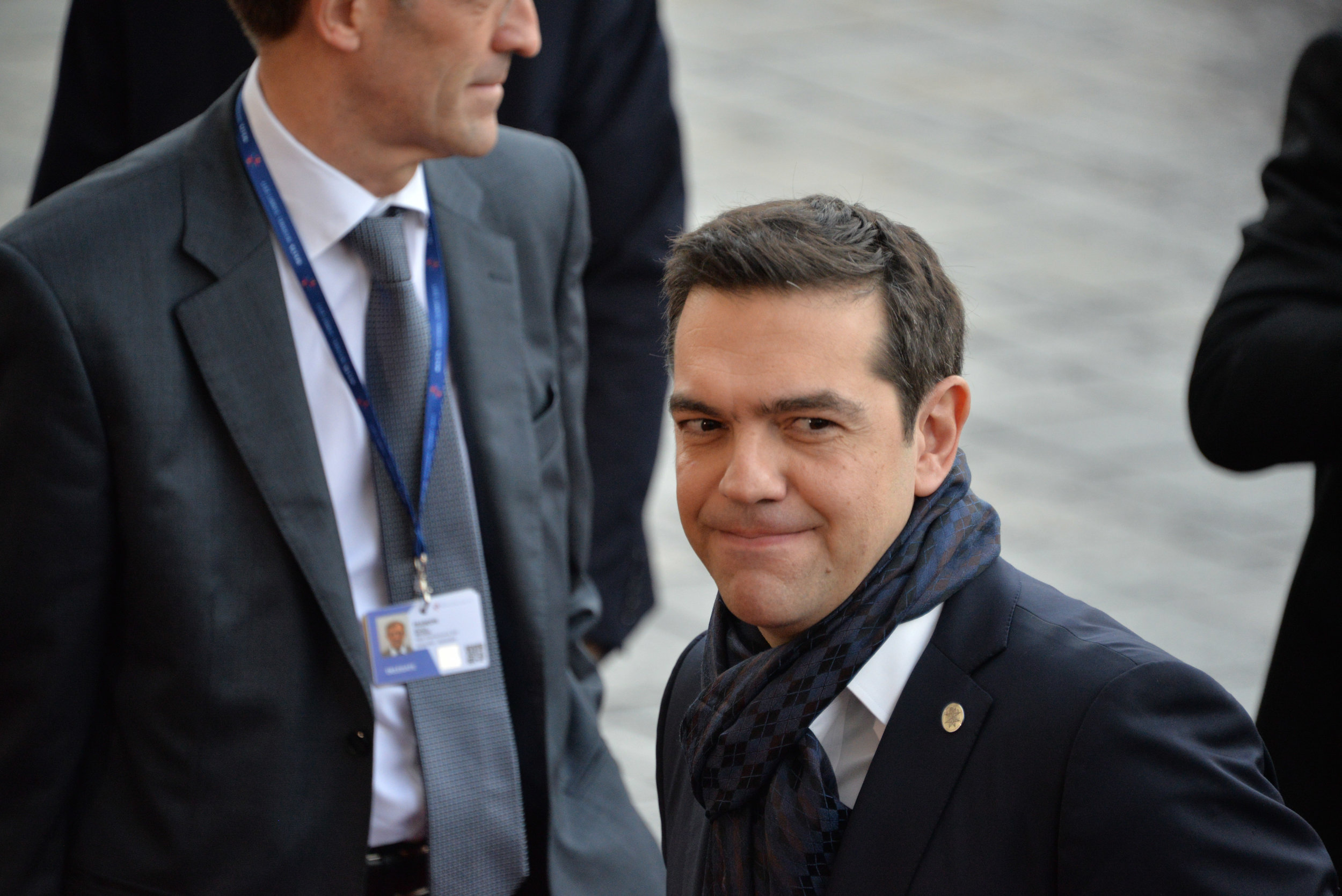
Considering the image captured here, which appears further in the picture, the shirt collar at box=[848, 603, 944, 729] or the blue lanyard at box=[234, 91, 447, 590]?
the blue lanyard at box=[234, 91, 447, 590]

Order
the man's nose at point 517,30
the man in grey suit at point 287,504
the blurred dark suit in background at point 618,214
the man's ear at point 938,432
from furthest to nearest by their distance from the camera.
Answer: the blurred dark suit in background at point 618,214
the man's nose at point 517,30
the man in grey suit at point 287,504
the man's ear at point 938,432

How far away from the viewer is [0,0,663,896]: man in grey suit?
2055mm

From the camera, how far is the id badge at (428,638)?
223cm

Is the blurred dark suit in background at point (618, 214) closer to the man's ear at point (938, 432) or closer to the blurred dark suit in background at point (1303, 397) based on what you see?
the blurred dark suit in background at point (1303, 397)

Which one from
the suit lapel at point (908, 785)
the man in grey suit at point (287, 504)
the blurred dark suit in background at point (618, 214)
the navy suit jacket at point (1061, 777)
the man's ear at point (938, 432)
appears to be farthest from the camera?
the blurred dark suit in background at point (618, 214)

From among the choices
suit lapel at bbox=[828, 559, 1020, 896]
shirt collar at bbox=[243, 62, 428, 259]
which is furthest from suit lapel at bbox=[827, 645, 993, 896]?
shirt collar at bbox=[243, 62, 428, 259]

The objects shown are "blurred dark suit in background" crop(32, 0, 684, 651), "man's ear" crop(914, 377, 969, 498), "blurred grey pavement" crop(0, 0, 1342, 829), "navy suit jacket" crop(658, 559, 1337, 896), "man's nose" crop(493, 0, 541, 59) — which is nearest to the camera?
"navy suit jacket" crop(658, 559, 1337, 896)

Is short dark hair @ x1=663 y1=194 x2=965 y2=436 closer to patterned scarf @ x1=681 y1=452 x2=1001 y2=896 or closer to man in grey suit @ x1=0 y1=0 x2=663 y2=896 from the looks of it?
patterned scarf @ x1=681 y1=452 x2=1001 y2=896

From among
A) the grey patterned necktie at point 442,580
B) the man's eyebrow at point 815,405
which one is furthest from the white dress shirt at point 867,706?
the grey patterned necktie at point 442,580

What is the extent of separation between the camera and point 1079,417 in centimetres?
647

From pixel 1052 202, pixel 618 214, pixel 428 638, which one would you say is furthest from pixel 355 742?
pixel 1052 202

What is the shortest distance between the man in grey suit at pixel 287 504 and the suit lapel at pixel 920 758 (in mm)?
811

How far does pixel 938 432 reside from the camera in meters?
1.74

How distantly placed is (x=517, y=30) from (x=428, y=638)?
0.92m
